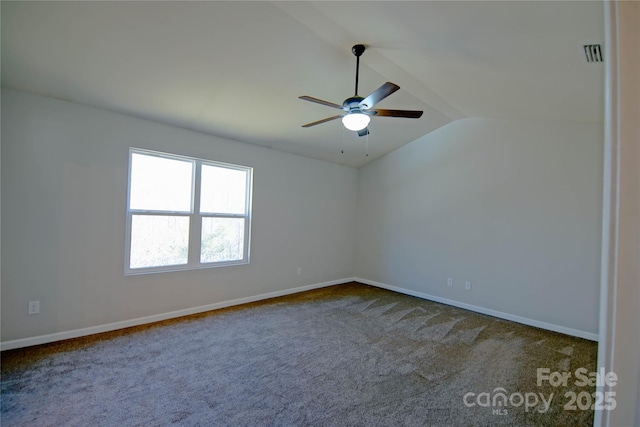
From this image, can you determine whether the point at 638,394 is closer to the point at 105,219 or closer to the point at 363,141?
the point at 105,219

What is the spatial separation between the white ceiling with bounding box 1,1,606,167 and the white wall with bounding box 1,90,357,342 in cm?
27

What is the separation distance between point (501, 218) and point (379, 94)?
2910 mm

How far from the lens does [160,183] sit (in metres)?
3.72

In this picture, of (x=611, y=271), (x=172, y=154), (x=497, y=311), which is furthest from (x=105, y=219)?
(x=497, y=311)

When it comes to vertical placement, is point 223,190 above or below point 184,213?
above

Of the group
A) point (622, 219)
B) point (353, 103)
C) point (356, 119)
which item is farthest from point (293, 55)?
point (622, 219)

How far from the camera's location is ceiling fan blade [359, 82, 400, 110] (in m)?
2.16

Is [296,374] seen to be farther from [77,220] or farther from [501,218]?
[501,218]

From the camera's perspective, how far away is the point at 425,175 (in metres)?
4.96

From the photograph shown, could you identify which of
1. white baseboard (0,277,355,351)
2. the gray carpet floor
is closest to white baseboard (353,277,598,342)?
the gray carpet floor

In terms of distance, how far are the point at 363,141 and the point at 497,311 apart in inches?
126

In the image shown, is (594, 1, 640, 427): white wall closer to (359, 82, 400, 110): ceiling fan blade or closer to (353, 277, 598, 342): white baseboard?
(359, 82, 400, 110): ceiling fan blade

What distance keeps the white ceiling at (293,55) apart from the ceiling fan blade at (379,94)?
461 millimetres

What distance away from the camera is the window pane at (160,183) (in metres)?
3.52
